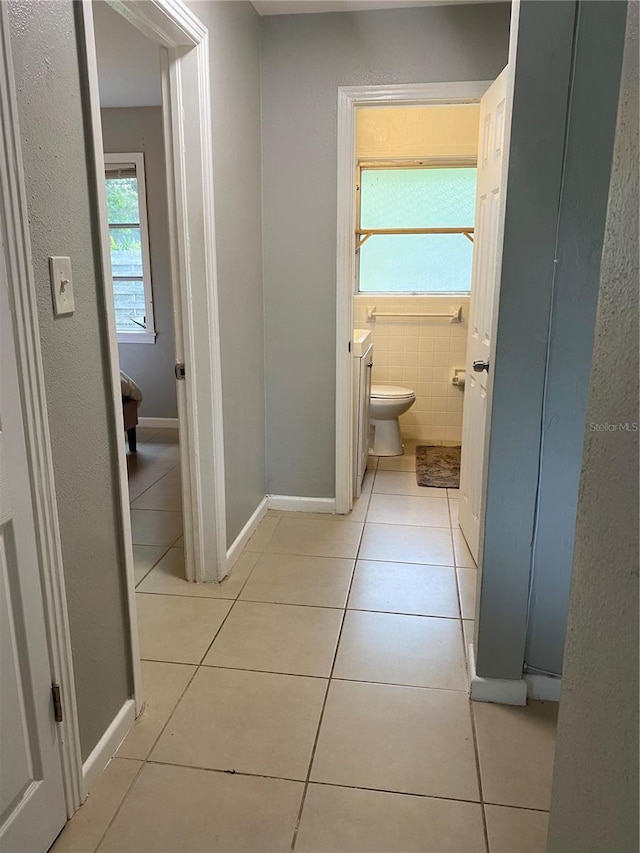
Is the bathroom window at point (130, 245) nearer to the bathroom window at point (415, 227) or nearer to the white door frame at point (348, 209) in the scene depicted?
the bathroom window at point (415, 227)

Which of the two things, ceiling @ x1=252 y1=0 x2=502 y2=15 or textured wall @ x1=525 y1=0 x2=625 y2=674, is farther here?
ceiling @ x1=252 y1=0 x2=502 y2=15

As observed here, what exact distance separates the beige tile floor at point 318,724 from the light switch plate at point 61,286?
1.19m

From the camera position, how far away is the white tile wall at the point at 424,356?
4.58m

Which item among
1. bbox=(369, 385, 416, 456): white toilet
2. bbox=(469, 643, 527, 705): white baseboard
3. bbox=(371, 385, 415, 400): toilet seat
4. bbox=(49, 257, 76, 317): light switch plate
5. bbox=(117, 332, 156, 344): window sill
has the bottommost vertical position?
bbox=(469, 643, 527, 705): white baseboard

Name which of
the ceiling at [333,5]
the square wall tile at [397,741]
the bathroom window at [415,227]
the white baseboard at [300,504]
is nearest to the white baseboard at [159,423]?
the bathroom window at [415,227]

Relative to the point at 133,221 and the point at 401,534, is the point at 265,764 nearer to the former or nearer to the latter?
the point at 401,534

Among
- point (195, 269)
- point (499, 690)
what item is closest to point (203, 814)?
point (499, 690)

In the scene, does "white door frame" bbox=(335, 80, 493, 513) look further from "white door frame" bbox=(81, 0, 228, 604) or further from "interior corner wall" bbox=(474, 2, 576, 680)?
"interior corner wall" bbox=(474, 2, 576, 680)

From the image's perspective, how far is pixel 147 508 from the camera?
351 cm

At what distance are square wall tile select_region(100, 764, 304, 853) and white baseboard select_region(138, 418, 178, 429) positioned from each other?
3.81 meters

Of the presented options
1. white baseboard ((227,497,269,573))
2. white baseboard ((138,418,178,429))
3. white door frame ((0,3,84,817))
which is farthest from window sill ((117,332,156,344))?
white door frame ((0,3,84,817))

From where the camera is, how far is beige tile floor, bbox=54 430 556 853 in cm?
149

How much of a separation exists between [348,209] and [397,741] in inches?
90.6

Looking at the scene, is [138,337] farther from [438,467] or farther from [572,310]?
[572,310]
